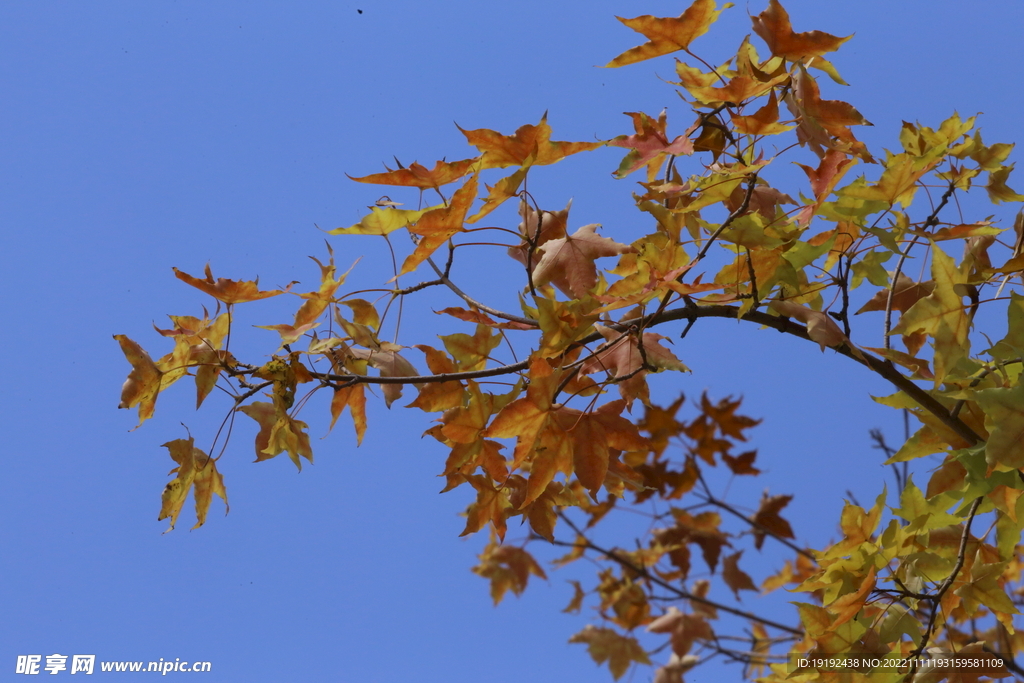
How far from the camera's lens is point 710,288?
0.86m

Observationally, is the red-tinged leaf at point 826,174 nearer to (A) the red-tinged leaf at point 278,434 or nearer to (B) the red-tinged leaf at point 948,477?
(B) the red-tinged leaf at point 948,477

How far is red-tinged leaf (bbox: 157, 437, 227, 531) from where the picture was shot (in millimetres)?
1135

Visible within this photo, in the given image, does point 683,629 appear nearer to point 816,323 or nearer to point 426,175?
point 816,323

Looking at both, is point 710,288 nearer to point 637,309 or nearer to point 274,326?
point 637,309

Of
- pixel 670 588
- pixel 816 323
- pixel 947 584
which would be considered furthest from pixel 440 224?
pixel 670 588

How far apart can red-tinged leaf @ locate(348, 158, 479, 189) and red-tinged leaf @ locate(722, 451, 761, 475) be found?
6.01ft

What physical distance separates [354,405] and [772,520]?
1.81 meters

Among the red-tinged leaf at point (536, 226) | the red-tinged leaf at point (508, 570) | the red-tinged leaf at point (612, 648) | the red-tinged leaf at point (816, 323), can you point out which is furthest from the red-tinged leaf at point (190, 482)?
the red-tinged leaf at point (612, 648)

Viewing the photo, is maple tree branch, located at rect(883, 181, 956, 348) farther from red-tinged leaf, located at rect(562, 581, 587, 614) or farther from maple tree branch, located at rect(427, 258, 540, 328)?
red-tinged leaf, located at rect(562, 581, 587, 614)

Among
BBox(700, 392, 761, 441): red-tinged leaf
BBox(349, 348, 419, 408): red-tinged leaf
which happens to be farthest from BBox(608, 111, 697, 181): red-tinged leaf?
BBox(700, 392, 761, 441): red-tinged leaf

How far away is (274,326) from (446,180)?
14.7 inches

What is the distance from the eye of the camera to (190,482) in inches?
45.6

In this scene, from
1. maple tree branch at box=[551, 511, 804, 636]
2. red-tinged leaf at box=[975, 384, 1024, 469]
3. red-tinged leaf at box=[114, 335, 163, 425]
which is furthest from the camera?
maple tree branch at box=[551, 511, 804, 636]

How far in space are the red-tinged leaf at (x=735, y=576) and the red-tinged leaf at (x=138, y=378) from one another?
2.09 m
